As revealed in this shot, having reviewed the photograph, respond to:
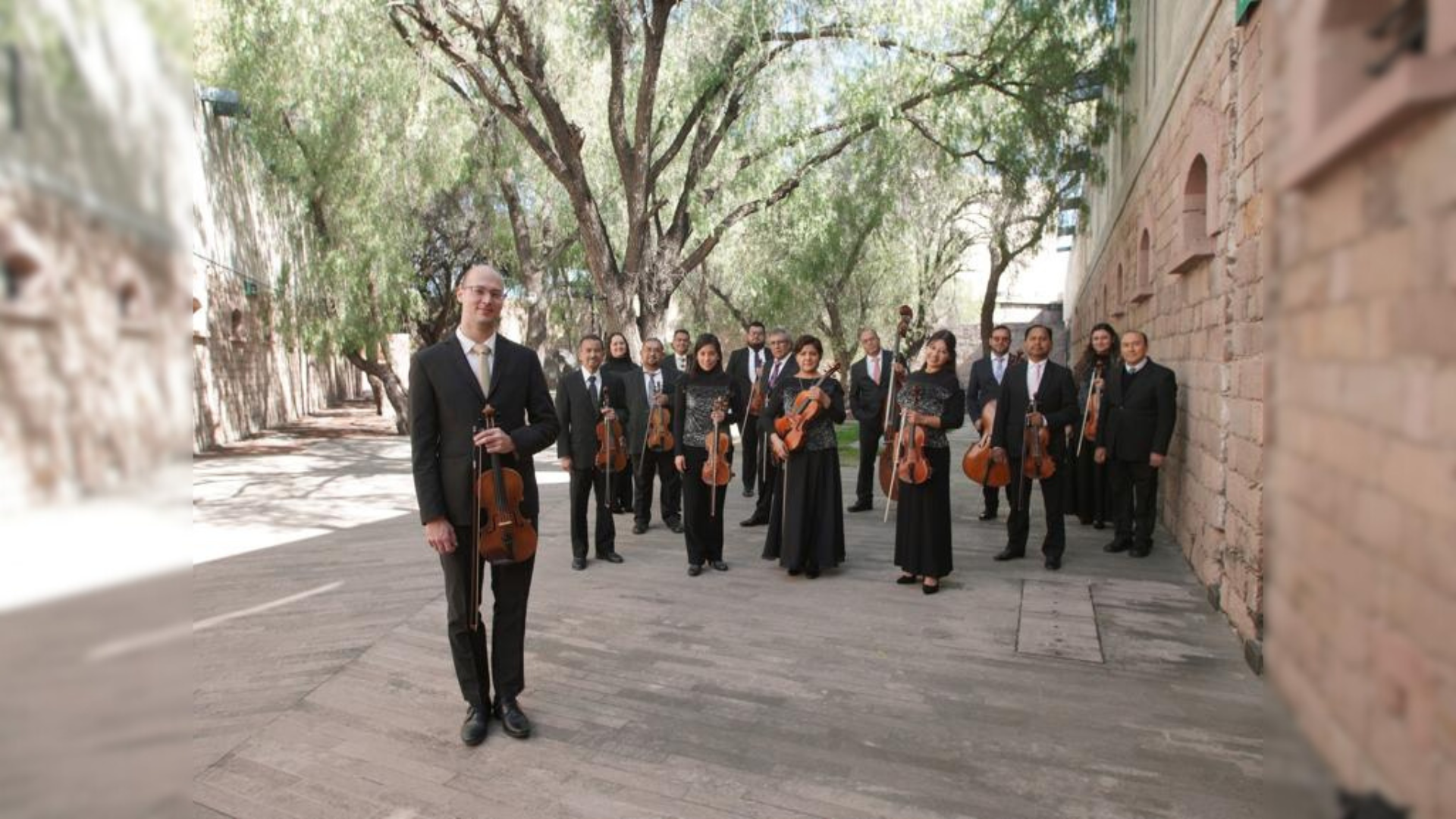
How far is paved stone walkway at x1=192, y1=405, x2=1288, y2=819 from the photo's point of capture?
9.46 feet

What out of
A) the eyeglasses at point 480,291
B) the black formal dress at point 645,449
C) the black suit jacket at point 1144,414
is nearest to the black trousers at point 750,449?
the black formal dress at point 645,449

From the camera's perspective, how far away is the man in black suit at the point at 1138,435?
20.1 ft

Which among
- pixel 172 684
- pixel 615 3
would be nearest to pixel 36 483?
pixel 172 684

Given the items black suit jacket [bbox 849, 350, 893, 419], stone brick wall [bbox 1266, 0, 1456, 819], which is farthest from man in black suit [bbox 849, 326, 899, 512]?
stone brick wall [bbox 1266, 0, 1456, 819]

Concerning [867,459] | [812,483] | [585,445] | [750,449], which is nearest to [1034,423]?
[812,483]

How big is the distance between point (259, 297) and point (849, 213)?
11.0 m

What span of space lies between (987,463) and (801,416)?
1.45 m

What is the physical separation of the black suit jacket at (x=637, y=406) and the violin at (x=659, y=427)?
0.05 meters

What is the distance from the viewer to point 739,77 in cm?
1041

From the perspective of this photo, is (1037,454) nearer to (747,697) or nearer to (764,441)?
(764,441)

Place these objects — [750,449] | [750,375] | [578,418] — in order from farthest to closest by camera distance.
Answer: [750,375] → [750,449] → [578,418]

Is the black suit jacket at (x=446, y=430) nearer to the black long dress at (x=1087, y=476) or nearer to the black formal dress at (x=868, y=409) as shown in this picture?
the black formal dress at (x=868, y=409)

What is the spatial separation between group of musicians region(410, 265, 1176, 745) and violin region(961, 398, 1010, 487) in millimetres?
24

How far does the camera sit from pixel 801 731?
336 centimetres
